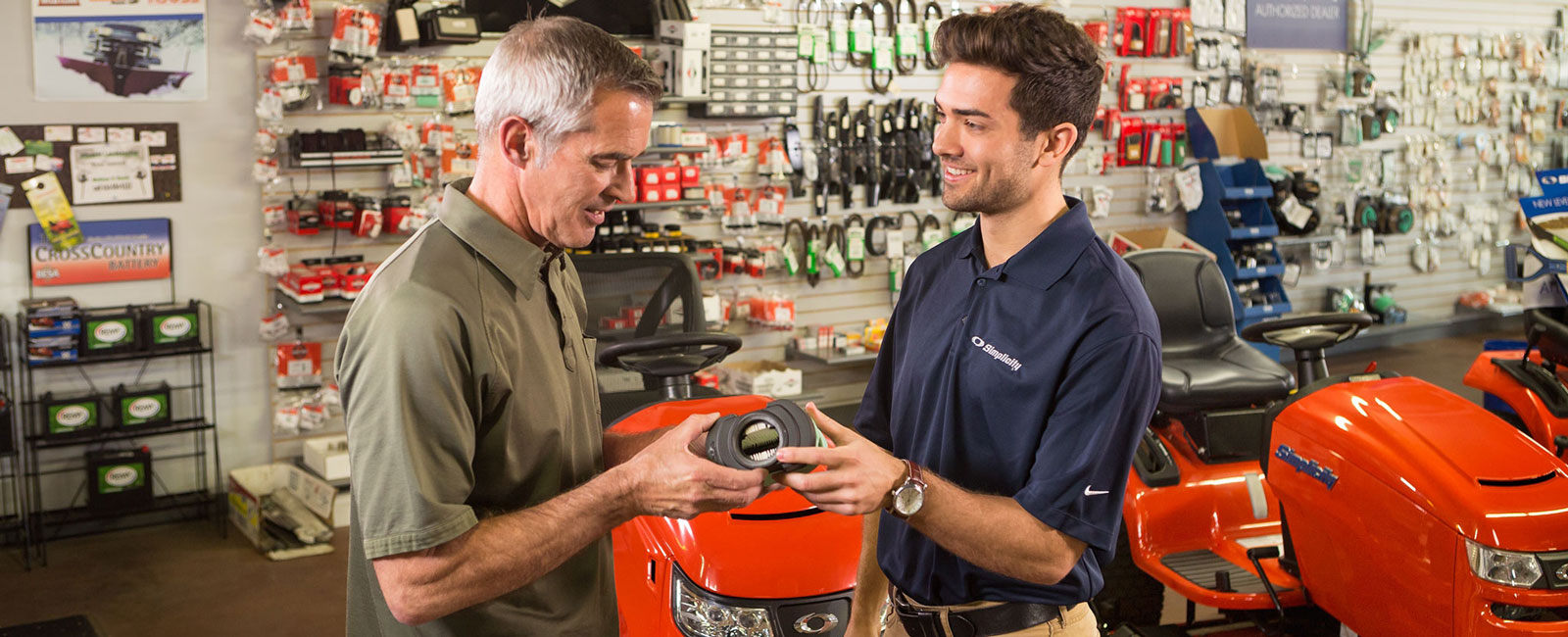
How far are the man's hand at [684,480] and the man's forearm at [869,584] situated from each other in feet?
2.01

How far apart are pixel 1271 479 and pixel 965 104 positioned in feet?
5.87

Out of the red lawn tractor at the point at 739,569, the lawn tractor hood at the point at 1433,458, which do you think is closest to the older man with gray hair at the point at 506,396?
the red lawn tractor at the point at 739,569

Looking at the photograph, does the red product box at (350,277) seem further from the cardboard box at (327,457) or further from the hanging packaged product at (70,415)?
the hanging packaged product at (70,415)

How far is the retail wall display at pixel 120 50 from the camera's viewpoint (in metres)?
5.16

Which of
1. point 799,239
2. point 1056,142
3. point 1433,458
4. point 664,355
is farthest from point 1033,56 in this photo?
point 799,239

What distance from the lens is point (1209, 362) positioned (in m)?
3.92

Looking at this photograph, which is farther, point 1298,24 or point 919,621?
point 1298,24

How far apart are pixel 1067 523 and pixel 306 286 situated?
4.39 metres

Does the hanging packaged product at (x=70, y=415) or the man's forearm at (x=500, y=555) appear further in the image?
the hanging packaged product at (x=70, y=415)

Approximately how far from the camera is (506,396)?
151 centimetres

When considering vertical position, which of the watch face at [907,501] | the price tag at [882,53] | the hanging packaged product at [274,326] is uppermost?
the price tag at [882,53]

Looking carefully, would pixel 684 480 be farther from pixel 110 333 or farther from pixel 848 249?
pixel 848 249

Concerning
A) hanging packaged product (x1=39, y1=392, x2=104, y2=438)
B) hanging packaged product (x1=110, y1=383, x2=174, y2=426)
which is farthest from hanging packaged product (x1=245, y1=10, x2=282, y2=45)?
hanging packaged product (x1=39, y1=392, x2=104, y2=438)

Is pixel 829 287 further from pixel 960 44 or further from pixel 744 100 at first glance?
pixel 960 44
